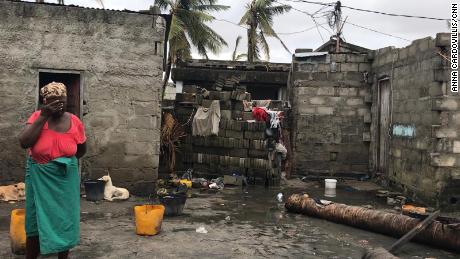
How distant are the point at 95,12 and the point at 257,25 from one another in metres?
21.2

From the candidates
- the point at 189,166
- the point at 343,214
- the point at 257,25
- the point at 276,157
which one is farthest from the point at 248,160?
the point at 257,25

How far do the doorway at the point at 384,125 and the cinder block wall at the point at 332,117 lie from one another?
60 centimetres

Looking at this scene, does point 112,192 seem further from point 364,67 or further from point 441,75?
point 364,67

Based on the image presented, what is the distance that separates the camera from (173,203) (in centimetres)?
735

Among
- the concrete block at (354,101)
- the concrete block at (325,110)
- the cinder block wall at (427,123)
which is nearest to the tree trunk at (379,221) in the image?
the cinder block wall at (427,123)

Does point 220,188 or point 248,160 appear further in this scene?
point 248,160

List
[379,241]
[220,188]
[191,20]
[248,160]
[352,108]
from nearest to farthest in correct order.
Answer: [379,241]
[220,188]
[248,160]
[352,108]
[191,20]

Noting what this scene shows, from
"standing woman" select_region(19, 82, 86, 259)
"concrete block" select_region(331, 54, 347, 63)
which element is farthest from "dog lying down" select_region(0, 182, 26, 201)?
"concrete block" select_region(331, 54, 347, 63)

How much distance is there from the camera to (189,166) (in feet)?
41.1

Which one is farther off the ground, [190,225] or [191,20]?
[191,20]

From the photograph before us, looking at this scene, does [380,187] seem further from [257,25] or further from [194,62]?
[257,25]

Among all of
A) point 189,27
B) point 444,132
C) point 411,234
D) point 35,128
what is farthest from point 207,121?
point 189,27

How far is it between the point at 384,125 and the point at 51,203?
1039 cm

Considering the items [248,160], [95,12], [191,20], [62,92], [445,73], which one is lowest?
[248,160]
